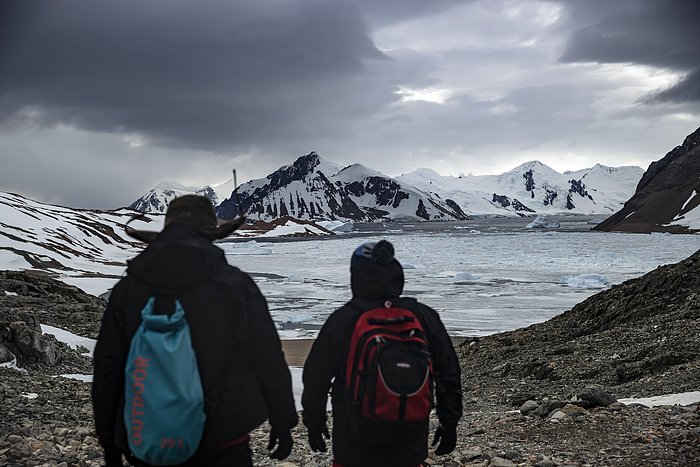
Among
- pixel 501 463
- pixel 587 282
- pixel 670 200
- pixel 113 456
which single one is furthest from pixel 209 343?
pixel 670 200

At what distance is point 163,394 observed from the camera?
2604 mm

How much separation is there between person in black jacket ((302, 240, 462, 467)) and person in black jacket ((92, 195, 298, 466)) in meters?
0.40

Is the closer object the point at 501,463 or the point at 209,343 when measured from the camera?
the point at 209,343

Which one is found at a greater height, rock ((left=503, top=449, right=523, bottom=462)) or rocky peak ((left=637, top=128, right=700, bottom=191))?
rocky peak ((left=637, top=128, right=700, bottom=191))

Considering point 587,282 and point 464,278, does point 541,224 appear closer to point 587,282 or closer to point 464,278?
point 464,278

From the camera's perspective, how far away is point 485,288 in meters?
32.6

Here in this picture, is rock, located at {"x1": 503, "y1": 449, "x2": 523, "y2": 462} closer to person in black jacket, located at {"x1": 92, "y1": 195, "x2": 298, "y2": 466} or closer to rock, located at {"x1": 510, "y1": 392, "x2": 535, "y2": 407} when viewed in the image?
rock, located at {"x1": 510, "y1": 392, "x2": 535, "y2": 407}

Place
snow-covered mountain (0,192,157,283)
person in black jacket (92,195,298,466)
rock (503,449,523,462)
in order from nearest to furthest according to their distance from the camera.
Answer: person in black jacket (92,195,298,466), rock (503,449,523,462), snow-covered mountain (0,192,157,283)

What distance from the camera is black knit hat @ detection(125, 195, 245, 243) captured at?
306cm

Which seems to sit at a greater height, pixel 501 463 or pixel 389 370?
pixel 389 370

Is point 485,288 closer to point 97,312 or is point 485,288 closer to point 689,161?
point 97,312

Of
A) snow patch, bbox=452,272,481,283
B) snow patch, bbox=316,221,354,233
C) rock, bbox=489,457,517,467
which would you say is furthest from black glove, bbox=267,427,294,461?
snow patch, bbox=316,221,354,233

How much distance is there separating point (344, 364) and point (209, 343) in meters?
0.82

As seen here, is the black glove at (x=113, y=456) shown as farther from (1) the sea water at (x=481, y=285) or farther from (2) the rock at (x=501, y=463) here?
(1) the sea water at (x=481, y=285)
